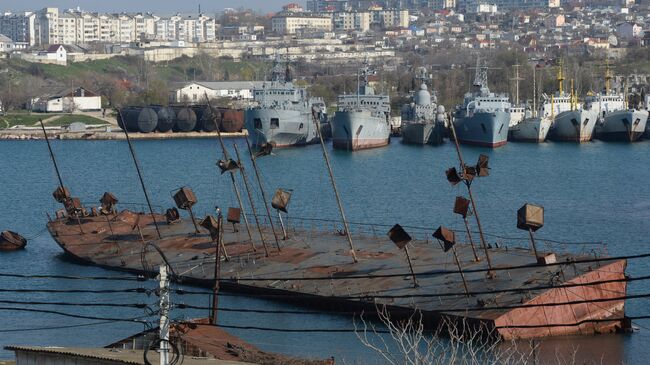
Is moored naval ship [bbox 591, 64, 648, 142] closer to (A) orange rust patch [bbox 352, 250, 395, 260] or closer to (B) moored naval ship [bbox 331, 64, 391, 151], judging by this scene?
(B) moored naval ship [bbox 331, 64, 391, 151]

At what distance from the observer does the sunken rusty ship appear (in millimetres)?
27594

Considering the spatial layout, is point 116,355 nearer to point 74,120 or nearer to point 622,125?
point 622,125

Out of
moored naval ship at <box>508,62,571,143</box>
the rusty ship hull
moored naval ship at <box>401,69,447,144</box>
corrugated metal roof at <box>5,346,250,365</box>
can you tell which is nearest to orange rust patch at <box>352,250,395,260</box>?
the rusty ship hull

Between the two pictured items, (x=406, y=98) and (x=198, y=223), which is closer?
(x=198, y=223)

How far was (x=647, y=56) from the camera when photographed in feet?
481

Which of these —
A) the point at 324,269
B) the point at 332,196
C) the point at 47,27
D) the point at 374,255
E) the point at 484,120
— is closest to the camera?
the point at 324,269

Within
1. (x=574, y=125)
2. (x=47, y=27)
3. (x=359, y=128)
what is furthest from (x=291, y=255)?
(x=47, y=27)

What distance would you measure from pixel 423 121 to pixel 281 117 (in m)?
11.2

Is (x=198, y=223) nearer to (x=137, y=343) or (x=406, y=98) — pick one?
(x=137, y=343)

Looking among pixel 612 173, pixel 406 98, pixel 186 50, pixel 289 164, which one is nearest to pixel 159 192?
pixel 289 164

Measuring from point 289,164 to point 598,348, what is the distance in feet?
158

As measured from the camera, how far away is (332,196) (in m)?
56.3

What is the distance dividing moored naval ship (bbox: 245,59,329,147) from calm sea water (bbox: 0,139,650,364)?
1616 mm

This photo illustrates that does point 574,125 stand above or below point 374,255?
below
